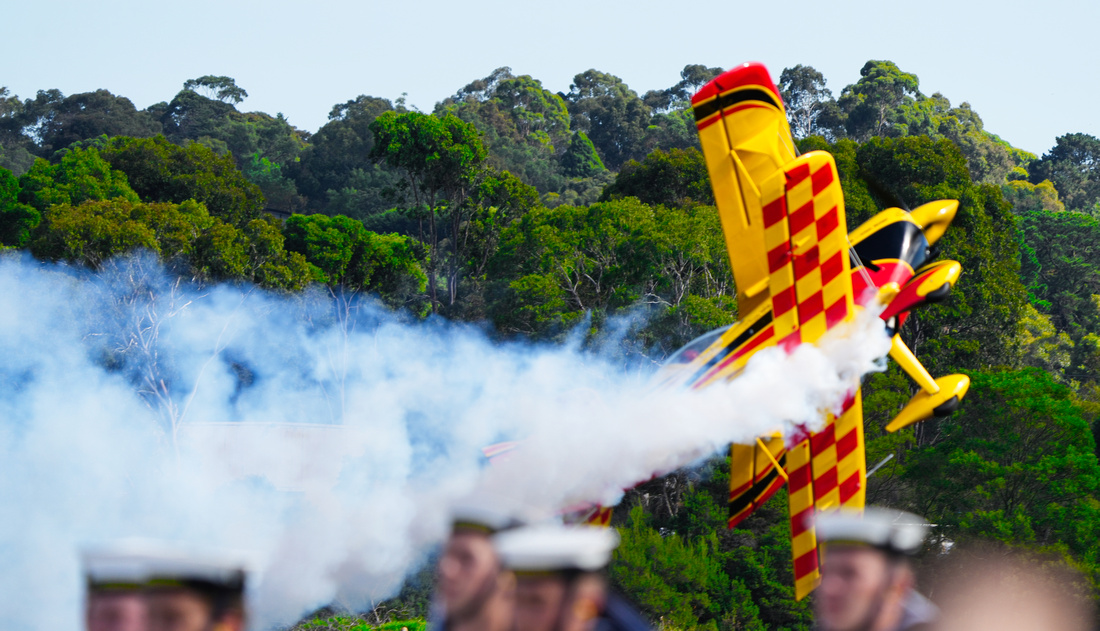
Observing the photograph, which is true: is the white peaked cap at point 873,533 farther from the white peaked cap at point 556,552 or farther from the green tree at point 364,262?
the green tree at point 364,262

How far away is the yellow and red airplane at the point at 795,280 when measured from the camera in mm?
10945

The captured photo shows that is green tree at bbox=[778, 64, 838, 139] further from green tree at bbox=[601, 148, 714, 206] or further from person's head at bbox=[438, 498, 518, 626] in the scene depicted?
person's head at bbox=[438, 498, 518, 626]

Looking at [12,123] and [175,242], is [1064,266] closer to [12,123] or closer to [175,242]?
[175,242]

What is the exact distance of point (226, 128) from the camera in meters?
93.4

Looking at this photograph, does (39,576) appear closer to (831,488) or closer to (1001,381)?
(831,488)

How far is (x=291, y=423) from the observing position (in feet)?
76.3

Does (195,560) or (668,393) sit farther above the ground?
(668,393)

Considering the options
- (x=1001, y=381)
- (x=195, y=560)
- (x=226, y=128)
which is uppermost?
(x=226, y=128)

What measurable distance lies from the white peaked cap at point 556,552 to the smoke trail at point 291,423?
0.66m

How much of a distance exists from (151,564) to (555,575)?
130 cm

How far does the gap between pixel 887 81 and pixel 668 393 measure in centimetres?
7175

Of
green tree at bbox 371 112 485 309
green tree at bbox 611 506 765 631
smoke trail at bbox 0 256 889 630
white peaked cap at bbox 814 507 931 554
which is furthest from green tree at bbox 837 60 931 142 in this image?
white peaked cap at bbox 814 507 931 554

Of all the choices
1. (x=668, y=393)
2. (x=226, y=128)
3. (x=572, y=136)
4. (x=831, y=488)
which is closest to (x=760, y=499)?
(x=831, y=488)

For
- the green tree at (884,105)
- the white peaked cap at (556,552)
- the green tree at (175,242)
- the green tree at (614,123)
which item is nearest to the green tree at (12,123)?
the green tree at (614,123)
